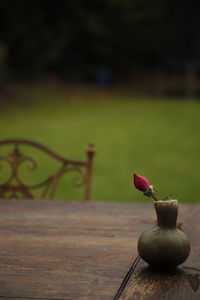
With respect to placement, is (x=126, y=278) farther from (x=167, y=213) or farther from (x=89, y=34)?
(x=89, y=34)

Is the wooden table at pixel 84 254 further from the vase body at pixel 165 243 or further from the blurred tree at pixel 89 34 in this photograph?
the blurred tree at pixel 89 34

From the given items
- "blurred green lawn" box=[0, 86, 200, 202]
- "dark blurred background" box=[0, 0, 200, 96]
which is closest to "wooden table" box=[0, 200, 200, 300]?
"blurred green lawn" box=[0, 86, 200, 202]

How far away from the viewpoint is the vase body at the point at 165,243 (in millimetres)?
1665

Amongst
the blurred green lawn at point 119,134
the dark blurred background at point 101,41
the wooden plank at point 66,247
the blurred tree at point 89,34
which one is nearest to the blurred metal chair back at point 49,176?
the wooden plank at point 66,247

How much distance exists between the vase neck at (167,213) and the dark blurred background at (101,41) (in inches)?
487

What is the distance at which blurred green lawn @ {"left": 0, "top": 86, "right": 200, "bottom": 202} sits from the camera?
6.67 meters

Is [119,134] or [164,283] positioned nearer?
[164,283]

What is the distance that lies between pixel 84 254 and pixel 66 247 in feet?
0.33

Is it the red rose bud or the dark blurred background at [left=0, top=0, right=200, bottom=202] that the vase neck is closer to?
the red rose bud

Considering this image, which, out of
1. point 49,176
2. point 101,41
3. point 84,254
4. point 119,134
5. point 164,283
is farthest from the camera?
point 101,41

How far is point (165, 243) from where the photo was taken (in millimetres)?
1670

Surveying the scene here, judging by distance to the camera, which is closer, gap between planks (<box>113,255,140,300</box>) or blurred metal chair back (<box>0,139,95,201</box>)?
gap between planks (<box>113,255,140,300</box>)

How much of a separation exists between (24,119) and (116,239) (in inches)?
374

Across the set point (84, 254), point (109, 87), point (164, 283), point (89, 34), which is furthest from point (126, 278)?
point (89, 34)
